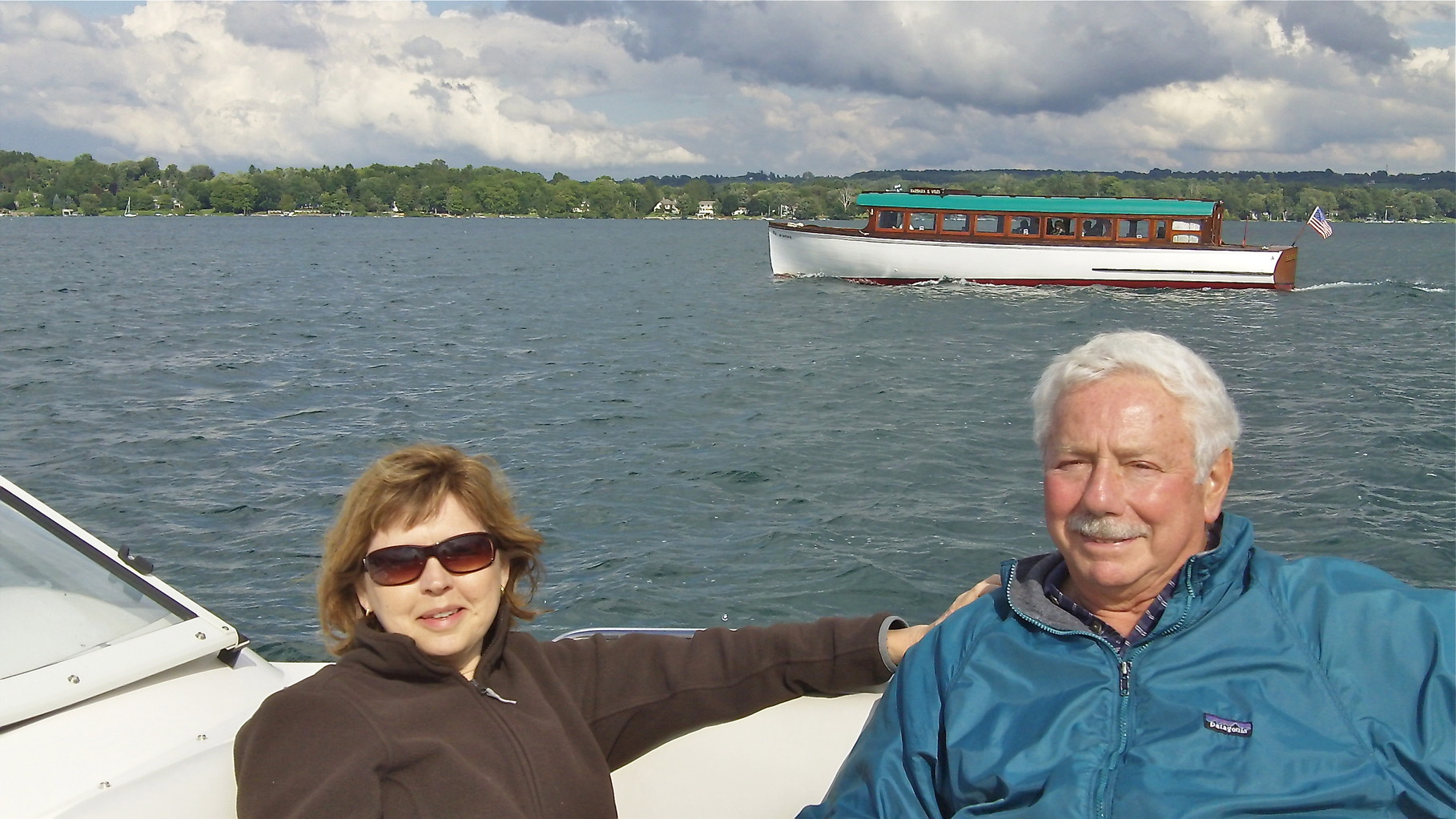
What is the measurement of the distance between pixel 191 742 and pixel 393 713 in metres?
0.69

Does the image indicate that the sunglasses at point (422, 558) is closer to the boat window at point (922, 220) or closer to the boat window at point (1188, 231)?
the boat window at point (922, 220)

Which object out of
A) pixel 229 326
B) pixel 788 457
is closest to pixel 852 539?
pixel 788 457

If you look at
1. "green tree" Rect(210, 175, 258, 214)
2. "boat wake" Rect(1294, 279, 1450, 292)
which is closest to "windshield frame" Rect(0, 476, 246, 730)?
"boat wake" Rect(1294, 279, 1450, 292)

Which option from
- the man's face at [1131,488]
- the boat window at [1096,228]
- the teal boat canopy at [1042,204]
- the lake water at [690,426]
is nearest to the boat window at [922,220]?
the teal boat canopy at [1042,204]

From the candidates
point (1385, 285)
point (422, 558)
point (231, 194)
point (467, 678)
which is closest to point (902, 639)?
point (467, 678)

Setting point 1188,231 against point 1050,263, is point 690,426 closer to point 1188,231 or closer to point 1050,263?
point 1050,263

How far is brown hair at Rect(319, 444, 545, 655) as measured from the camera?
2.47 m

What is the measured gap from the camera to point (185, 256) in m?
57.5

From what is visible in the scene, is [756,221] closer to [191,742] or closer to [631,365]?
[631,365]

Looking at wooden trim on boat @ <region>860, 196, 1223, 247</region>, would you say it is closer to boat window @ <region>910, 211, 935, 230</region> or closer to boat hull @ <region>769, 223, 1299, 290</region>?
boat window @ <region>910, 211, 935, 230</region>

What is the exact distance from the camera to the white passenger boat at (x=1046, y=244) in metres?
35.2

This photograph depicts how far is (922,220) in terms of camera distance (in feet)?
121

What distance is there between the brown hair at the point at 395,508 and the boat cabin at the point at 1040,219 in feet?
113

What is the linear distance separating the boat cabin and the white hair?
1351 inches
